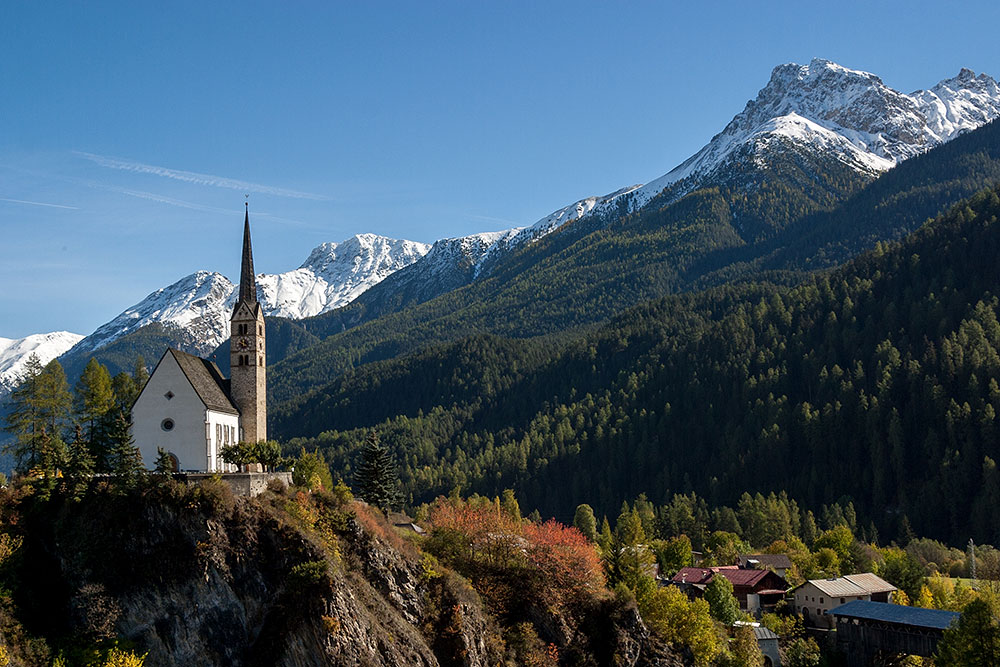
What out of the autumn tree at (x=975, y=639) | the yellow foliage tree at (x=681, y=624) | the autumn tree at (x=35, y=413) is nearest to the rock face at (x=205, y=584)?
the autumn tree at (x=35, y=413)

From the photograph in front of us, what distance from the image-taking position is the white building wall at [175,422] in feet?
270

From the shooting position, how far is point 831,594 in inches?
4513

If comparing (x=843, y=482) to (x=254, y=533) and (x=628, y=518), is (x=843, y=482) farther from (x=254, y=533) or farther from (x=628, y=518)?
(x=254, y=533)

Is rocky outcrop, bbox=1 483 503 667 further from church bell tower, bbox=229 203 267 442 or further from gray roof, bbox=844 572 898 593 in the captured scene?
gray roof, bbox=844 572 898 593

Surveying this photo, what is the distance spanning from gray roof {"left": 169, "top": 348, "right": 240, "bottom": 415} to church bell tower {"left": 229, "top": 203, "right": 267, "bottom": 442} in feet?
3.54

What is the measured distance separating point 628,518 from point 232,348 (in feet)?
294

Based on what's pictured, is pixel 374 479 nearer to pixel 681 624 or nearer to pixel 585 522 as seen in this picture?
pixel 681 624

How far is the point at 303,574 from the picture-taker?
7162cm

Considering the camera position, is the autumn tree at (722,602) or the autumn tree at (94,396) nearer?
the autumn tree at (94,396)

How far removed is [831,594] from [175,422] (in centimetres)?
7708

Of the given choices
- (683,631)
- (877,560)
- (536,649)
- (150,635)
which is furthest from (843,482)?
(150,635)

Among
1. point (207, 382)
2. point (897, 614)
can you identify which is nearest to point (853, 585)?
point (897, 614)

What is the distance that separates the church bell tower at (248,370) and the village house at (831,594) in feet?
226

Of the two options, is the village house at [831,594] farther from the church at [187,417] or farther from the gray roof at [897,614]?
the church at [187,417]
